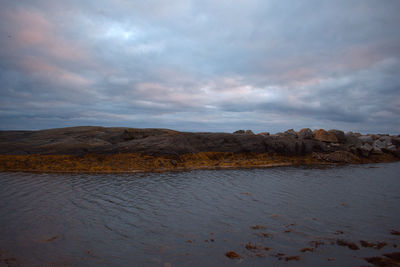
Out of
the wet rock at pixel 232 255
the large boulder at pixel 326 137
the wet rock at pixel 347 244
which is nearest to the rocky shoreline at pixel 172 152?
the large boulder at pixel 326 137

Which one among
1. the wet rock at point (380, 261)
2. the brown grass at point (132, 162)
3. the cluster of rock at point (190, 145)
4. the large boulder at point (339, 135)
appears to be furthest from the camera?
the large boulder at point (339, 135)

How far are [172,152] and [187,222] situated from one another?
19.0 m

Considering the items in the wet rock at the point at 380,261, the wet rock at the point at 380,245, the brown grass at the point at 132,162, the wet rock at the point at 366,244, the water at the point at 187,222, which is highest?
the brown grass at the point at 132,162

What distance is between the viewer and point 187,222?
371 inches

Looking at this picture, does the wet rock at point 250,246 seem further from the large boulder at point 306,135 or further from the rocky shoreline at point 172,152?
the large boulder at point 306,135

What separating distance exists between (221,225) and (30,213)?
856 centimetres

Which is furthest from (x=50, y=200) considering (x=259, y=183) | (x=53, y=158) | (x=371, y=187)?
(x=371, y=187)

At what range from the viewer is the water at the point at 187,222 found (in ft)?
21.9

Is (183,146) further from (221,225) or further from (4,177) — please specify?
(221,225)

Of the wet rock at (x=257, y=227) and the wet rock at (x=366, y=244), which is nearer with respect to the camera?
the wet rock at (x=366, y=244)

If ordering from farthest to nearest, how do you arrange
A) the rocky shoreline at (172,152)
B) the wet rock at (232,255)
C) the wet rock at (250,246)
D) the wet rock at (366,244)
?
the rocky shoreline at (172,152) → the wet rock at (366,244) → the wet rock at (250,246) → the wet rock at (232,255)

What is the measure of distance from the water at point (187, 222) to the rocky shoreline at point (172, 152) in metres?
8.01

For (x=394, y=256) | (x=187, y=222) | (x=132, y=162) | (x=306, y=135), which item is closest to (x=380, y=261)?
(x=394, y=256)

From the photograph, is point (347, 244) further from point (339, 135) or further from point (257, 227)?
point (339, 135)
